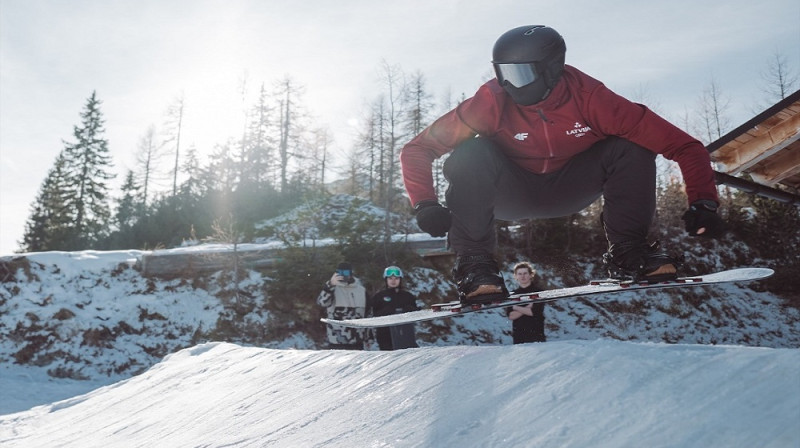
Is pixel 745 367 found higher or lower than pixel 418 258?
lower

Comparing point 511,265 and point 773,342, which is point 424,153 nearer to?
point 511,265

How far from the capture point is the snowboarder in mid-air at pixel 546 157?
206 cm

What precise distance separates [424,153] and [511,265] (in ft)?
37.3

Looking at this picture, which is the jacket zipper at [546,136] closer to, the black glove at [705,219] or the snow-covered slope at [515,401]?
the black glove at [705,219]

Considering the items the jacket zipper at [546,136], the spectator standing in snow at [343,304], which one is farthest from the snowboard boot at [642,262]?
the spectator standing in snow at [343,304]

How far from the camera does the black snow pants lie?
2096 mm

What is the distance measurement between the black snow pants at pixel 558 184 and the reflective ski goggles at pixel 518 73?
0.95 ft

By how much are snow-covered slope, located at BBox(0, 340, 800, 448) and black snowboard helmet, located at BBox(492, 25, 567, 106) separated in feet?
3.89

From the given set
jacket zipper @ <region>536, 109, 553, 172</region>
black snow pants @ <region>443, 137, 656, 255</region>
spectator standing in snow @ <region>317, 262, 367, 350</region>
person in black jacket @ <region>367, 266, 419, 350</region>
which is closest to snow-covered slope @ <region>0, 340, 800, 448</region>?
black snow pants @ <region>443, 137, 656, 255</region>

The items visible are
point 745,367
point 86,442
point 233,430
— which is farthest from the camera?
point 86,442

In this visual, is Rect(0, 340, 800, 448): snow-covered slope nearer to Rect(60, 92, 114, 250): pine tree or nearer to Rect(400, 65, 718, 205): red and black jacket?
Rect(400, 65, 718, 205): red and black jacket

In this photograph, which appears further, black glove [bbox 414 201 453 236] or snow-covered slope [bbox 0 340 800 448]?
black glove [bbox 414 201 453 236]

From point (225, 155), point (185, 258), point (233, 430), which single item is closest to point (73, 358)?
point (185, 258)

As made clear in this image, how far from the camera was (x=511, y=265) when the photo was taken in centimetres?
1318
